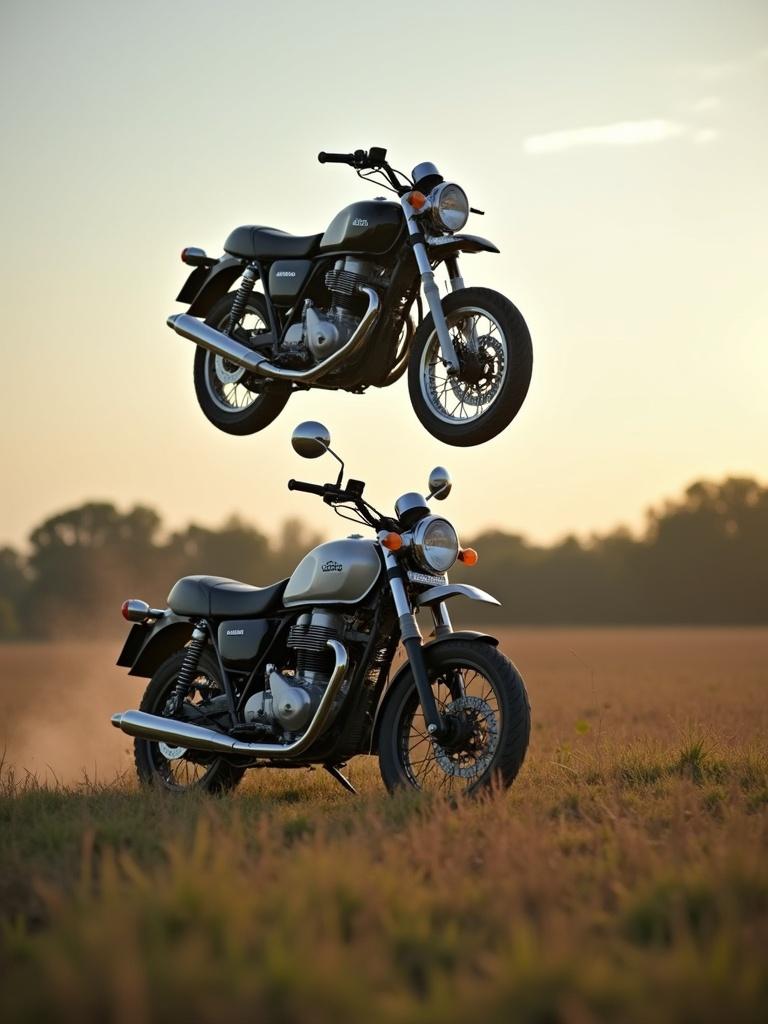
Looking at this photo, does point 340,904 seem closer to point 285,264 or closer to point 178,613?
point 178,613

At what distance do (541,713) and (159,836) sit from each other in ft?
35.6

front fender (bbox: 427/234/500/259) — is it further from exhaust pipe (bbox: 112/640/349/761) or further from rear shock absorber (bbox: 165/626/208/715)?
rear shock absorber (bbox: 165/626/208/715)

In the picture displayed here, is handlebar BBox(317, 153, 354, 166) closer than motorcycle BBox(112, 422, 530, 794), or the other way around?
motorcycle BBox(112, 422, 530, 794)

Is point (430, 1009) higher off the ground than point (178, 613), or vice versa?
point (178, 613)

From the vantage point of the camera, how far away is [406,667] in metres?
A: 7.70

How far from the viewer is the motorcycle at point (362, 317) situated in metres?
7.97

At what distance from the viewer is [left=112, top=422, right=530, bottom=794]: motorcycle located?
291 inches

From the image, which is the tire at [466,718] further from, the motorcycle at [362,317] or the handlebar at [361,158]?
the handlebar at [361,158]

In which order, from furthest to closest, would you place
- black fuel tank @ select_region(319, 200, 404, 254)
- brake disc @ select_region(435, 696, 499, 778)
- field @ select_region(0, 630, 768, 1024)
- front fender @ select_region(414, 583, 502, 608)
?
black fuel tank @ select_region(319, 200, 404, 254) → front fender @ select_region(414, 583, 502, 608) → brake disc @ select_region(435, 696, 499, 778) → field @ select_region(0, 630, 768, 1024)

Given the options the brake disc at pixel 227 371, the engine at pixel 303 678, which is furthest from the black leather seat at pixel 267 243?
the engine at pixel 303 678

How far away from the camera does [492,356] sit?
312 inches

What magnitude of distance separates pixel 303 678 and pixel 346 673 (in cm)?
33

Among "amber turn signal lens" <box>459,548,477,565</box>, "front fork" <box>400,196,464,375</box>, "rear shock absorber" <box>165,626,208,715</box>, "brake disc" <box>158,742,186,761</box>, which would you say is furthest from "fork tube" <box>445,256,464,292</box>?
Answer: "brake disc" <box>158,742,186,761</box>

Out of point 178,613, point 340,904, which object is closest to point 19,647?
point 178,613
